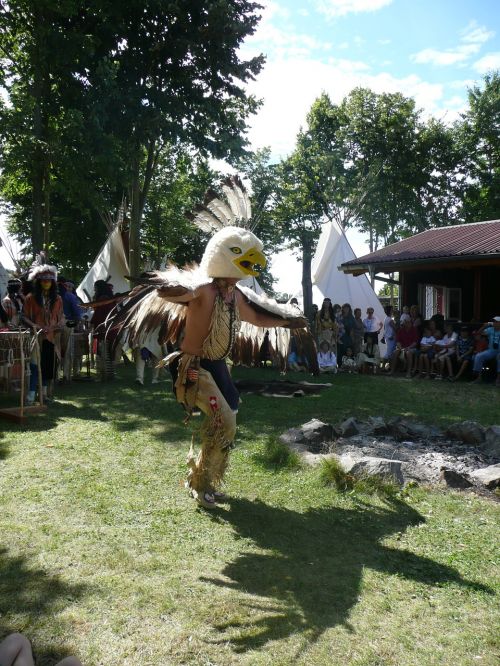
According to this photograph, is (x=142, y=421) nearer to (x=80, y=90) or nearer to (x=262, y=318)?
(x=262, y=318)

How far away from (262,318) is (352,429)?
254 cm

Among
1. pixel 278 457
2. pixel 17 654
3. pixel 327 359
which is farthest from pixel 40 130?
pixel 17 654

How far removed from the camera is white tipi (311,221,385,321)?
64.7 feet

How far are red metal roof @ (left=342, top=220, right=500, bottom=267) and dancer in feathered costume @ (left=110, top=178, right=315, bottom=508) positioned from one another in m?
Answer: 11.0

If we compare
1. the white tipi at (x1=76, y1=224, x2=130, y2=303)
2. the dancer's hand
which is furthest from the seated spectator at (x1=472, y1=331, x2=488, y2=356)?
the white tipi at (x1=76, y1=224, x2=130, y2=303)

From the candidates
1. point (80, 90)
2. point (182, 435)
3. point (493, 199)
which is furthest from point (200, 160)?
point (493, 199)

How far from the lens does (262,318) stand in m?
5.30

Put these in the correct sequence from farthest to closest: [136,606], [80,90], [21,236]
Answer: [21,236], [80,90], [136,606]

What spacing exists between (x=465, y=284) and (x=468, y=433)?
40.1ft

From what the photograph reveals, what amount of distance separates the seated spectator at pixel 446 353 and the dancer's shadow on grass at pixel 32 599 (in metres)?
11.3

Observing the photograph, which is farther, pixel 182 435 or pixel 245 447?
pixel 182 435

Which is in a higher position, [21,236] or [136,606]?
[21,236]

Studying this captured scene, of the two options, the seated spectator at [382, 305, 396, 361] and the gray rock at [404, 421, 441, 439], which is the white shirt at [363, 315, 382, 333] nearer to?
the seated spectator at [382, 305, 396, 361]

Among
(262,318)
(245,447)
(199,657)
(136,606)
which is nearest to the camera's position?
(199,657)
